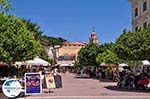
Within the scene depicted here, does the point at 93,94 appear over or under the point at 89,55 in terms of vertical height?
under

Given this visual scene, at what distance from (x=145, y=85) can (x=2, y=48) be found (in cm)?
1193

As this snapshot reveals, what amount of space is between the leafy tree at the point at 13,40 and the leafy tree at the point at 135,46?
7621mm

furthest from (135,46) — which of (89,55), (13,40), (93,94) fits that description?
(89,55)

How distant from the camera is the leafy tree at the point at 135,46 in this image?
3300 cm

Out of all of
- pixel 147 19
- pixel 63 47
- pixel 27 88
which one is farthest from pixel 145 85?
pixel 63 47

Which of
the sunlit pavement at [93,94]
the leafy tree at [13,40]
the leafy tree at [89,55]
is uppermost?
the leafy tree at [89,55]

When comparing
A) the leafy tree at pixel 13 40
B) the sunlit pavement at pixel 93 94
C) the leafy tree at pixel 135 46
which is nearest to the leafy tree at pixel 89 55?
the leafy tree at pixel 135 46

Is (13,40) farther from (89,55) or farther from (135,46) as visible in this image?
(89,55)

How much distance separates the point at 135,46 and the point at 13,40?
9.72m

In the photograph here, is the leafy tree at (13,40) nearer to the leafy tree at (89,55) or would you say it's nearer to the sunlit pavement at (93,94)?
the sunlit pavement at (93,94)

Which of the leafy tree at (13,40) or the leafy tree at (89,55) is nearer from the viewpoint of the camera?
the leafy tree at (13,40)

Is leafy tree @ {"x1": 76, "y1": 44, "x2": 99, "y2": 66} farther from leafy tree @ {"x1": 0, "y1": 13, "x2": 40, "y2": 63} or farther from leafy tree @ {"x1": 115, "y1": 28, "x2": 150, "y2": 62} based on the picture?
leafy tree @ {"x1": 0, "y1": 13, "x2": 40, "y2": 63}

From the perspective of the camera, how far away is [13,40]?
2764cm

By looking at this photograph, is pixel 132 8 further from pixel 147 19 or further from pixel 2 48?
pixel 2 48
